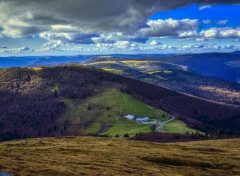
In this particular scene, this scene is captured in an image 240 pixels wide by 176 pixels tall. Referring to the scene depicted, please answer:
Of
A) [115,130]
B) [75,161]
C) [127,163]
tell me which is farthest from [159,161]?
[115,130]

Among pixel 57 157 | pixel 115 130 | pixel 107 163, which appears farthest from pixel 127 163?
pixel 115 130

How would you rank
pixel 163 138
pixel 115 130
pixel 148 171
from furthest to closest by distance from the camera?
pixel 115 130 < pixel 163 138 < pixel 148 171

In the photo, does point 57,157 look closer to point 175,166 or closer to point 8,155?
point 8,155

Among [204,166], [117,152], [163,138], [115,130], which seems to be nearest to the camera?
[204,166]

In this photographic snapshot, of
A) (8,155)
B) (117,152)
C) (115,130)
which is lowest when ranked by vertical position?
(115,130)

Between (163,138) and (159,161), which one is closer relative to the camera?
(159,161)

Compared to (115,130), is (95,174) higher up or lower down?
higher up

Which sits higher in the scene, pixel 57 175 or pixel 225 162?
pixel 57 175

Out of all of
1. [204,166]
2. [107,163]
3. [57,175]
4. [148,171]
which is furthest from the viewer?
[204,166]

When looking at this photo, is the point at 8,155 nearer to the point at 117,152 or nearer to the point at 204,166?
the point at 117,152
